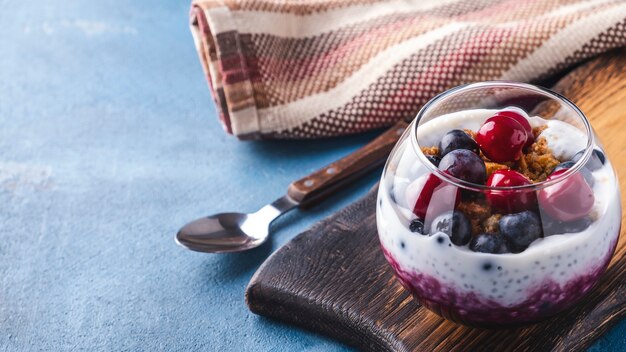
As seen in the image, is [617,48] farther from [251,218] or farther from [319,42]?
[251,218]

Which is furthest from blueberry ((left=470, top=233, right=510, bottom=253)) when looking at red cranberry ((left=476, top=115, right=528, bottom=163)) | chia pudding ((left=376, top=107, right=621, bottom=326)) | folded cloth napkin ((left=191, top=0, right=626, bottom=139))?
folded cloth napkin ((left=191, top=0, right=626, bottom=139))

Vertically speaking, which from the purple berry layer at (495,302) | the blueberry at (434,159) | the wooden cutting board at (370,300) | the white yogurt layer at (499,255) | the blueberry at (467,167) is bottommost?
the wooden cutting board at (370,300)

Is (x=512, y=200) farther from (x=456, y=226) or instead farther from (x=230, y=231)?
(x=230, y=231)

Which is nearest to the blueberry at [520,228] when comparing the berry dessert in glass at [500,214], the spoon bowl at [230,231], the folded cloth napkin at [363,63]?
the berry dessert in glass at [500,214]

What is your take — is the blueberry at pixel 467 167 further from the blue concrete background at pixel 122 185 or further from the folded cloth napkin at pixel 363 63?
the folded cloth napkin at pixel 363 63

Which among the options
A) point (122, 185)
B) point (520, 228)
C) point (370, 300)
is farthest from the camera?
point (122, 185)

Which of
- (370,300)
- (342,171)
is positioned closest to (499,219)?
(370,300)

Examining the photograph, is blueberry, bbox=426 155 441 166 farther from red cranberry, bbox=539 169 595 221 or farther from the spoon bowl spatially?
the spoon bowl
